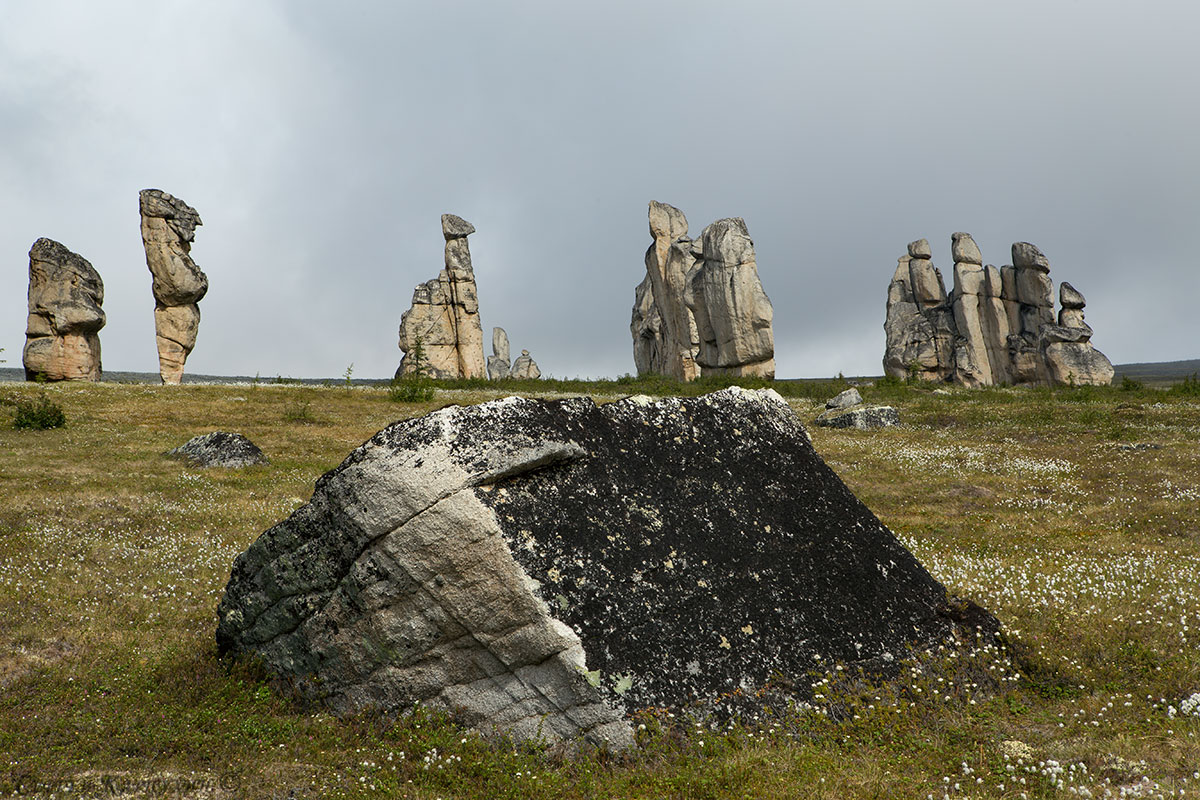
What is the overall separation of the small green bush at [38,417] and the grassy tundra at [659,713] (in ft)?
37.7

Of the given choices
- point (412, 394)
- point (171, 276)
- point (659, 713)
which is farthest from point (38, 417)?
point (659, 713)

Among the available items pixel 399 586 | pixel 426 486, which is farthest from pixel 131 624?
pixel 426 486

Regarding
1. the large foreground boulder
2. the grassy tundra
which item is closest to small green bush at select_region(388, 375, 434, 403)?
the grassy tundra

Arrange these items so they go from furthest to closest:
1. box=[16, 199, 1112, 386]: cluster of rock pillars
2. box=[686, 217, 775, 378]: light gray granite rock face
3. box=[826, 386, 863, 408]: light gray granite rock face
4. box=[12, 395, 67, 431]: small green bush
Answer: box=[686, 217, 775, 378]: light gray granite rock face < box=[16, 199, 1112, 386]: cluster of rock pillars < box=[826, 386, 863, 408]: light gray granite rock face < box=[12, 395, 67, 431]: small green bush

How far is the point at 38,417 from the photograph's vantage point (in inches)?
1051

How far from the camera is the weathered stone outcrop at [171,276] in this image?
47125 millimetres

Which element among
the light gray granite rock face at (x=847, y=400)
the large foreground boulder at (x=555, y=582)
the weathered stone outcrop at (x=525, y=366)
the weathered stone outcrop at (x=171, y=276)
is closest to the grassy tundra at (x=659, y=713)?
the large foreground boulder at (x=555, y=582)

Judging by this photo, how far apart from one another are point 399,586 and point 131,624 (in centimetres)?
450

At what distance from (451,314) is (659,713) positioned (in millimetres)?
61470

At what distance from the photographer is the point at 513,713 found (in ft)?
20.1

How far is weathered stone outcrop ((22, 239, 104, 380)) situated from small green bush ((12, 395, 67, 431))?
16144 millimetres

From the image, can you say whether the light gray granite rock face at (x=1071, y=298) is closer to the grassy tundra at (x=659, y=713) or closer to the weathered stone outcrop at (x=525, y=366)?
the grassy tundra at (x=659, y=713)

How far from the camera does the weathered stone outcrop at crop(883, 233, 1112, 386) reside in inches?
2667

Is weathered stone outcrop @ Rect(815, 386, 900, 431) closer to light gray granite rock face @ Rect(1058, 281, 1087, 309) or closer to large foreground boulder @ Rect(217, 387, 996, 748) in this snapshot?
large foreground boulder @ Rect(217, 387, 996, 748)
